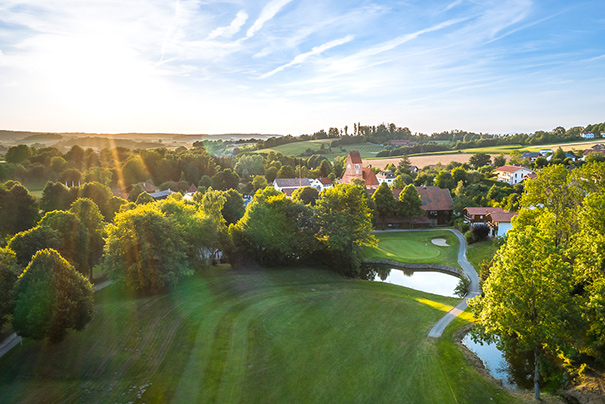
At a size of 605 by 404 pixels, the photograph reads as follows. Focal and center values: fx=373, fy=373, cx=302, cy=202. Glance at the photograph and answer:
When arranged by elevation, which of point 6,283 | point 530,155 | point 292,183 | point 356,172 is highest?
point 530,155

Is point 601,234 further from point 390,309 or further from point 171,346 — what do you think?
point 171,346

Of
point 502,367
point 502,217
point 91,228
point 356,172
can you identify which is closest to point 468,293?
point 502,367

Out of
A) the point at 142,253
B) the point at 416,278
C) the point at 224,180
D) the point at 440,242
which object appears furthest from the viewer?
the point at 224,180

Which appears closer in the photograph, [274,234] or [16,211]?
[274,234]

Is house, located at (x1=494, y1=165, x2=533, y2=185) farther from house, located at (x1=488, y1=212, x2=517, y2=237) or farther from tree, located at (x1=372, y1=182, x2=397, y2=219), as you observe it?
house, located at (x1=488, y1=212, x2=517, y2=237)

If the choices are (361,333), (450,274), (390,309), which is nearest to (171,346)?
(361,333)

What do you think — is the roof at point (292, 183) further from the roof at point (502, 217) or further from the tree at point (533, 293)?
the tree at point (533, 293)

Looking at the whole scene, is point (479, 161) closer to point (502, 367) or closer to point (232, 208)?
point (232, 208)
